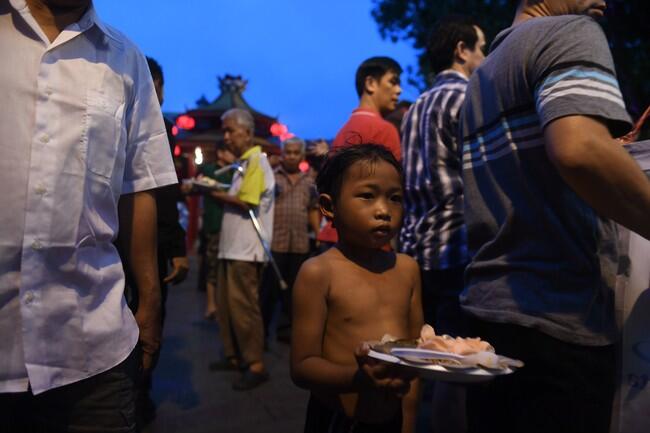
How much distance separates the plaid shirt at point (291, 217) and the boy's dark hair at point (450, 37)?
314cm

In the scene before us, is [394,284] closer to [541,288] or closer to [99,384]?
[541,288]

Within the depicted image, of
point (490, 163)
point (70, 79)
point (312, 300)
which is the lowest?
point (312, 300)

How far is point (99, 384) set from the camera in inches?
64.4

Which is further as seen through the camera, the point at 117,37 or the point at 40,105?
the point at 117,37

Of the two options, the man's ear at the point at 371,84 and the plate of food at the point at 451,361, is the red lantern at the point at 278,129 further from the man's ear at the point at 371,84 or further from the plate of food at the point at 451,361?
the plate of food at the point at 451,361

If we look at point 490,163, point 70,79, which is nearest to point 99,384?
point 70,79

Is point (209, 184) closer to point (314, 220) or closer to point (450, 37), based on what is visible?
point (314, 220)

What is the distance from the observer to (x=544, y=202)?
1670 mm

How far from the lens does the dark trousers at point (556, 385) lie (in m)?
1.60

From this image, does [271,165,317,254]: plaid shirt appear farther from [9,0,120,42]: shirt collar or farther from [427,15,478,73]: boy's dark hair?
[9,0,120,42]: shirt collar

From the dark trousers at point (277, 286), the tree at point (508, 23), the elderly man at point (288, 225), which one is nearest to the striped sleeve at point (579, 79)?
the dark trousers at point (277, 286)

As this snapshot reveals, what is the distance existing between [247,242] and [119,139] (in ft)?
10.7

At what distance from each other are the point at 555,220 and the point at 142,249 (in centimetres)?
122

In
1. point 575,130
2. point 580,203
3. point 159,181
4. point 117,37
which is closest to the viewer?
point 575,130
